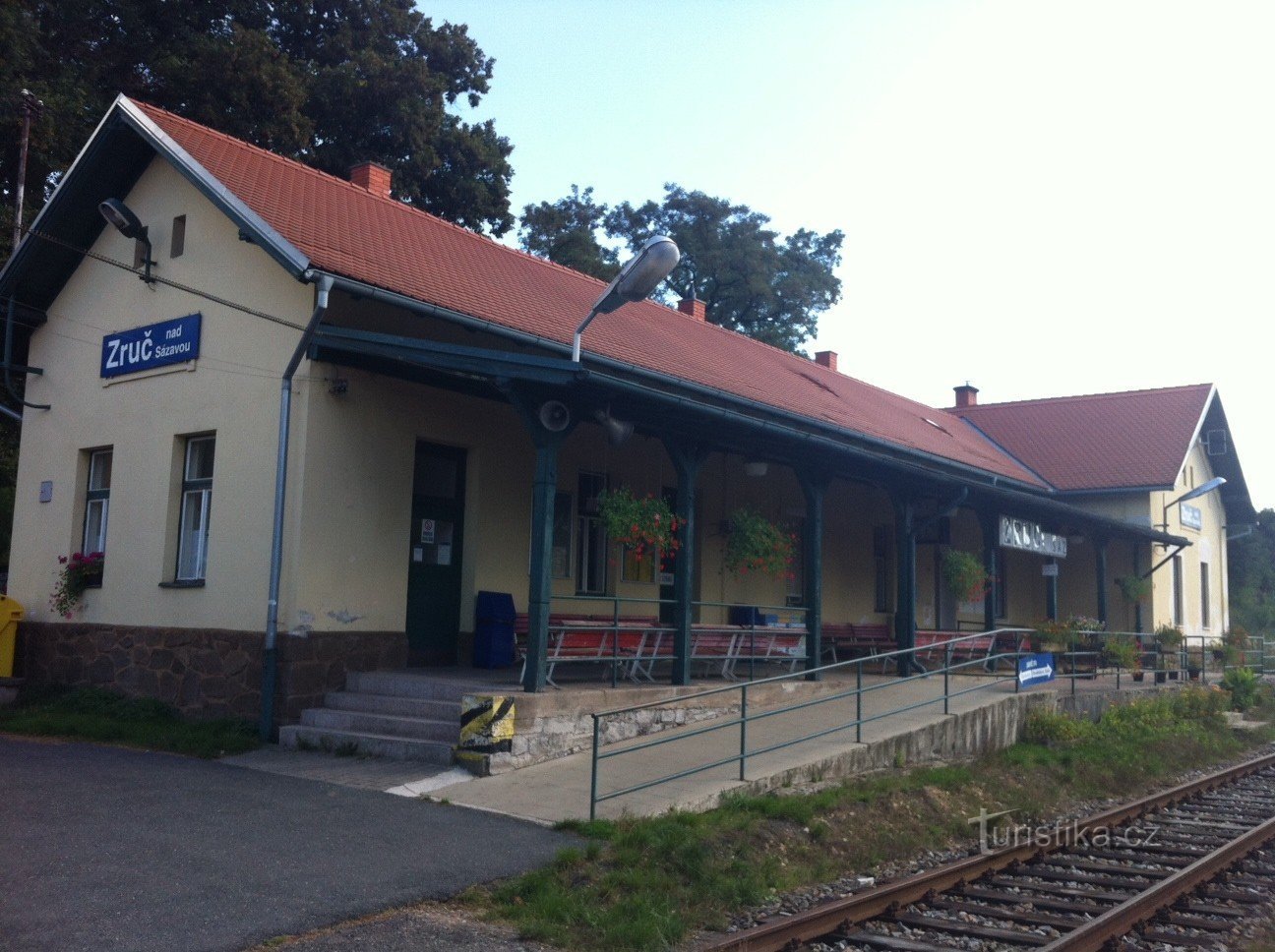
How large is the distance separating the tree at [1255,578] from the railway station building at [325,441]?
3229 centimetres

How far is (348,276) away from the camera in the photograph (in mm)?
10992

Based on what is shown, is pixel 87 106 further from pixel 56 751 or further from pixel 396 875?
pixel 396 875

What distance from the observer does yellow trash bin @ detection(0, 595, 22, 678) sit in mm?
13961

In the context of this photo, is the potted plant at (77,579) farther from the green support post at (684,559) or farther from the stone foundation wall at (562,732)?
the green support post at (684,559)

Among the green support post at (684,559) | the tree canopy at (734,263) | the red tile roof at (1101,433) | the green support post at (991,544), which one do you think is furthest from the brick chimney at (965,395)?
the green support post at (684,559)

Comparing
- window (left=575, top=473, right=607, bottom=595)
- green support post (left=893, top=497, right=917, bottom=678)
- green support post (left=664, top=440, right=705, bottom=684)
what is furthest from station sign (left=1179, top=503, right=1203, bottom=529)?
green support post (left=664, top=440, right=705, bottom=684)

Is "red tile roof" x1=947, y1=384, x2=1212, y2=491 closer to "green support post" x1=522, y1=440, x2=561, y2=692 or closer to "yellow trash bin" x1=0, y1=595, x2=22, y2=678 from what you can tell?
"green support post" x1=522, y1=440, x2=561, y2=692

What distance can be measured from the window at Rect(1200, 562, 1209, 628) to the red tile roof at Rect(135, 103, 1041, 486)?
41.2 feet

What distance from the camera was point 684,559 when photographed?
12445mm

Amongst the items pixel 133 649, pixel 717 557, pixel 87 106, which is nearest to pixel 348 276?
pixel 133 649

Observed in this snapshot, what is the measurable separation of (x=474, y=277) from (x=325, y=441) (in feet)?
12.7

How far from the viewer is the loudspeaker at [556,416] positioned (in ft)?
35.7

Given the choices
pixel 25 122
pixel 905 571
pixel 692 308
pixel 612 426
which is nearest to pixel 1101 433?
pixel 692 308

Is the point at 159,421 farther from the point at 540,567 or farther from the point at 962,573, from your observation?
the point at 962,573
